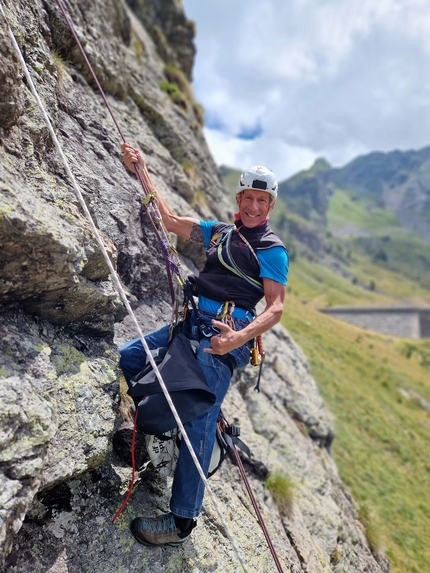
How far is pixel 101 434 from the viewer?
4.16 metres

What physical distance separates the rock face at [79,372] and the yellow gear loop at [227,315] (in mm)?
1666

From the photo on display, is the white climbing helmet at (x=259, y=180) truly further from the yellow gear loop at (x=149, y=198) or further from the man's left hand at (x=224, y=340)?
the man's left hand at (x=224, y=340)

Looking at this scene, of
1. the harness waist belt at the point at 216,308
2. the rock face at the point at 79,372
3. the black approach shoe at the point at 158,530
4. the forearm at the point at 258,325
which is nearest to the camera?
the rock face at the point at 79,372

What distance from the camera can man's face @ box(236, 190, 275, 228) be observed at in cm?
530

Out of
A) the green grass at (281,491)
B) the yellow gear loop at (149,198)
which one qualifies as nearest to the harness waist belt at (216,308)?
the yellow gear loop at (149,198)

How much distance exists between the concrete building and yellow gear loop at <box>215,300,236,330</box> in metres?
88.2

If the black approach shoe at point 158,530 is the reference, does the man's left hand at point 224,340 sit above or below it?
above

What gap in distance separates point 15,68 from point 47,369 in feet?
11.4

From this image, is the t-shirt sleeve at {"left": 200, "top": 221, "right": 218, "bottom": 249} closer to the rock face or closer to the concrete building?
the rock face

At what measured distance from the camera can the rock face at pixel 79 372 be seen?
3473mm

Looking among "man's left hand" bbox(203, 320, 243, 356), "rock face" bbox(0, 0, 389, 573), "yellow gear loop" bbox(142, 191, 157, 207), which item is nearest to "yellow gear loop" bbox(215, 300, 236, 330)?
"man's left hand" bbox(203, 320, 243, 356)

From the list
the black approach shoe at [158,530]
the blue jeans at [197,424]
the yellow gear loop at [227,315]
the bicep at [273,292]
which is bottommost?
the black approach shoe at [158,530]

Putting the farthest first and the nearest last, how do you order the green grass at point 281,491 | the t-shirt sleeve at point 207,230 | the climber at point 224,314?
the green grass at point 281,491 < the t-shirt sleeve at point 207,230 < the climber at point 224,314

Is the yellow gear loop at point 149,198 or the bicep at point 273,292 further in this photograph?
the yellow gear loop at point 149,198
